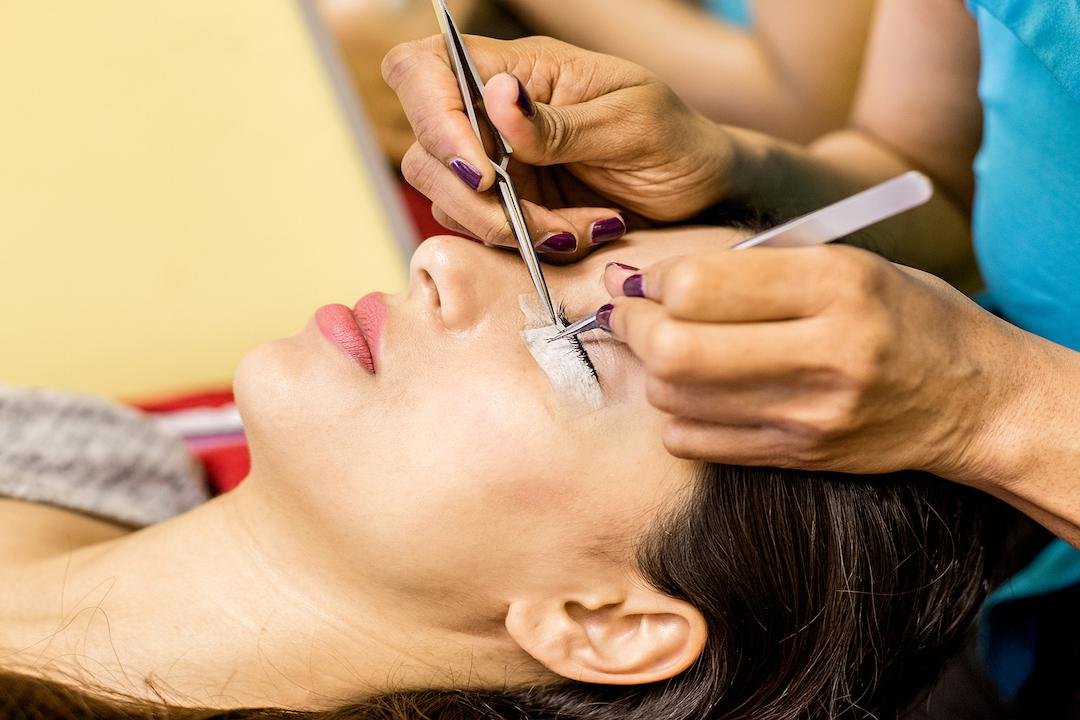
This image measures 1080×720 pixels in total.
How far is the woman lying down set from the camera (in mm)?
792

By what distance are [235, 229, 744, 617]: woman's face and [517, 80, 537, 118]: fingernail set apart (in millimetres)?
150

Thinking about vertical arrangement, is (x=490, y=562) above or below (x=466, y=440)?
below

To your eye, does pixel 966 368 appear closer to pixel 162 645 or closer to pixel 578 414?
pixel 578 414

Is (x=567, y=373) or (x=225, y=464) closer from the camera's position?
(x=567, y=373)

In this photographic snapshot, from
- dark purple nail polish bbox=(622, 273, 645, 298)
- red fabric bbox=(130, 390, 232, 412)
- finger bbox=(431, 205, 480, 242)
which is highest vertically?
finger bbox=(431, 205, 480, 242)

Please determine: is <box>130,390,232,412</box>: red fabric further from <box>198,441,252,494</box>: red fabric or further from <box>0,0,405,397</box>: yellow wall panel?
<box>0,0,405,397</box>: yellow wall panel

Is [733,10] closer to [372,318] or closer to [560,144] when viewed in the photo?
[560,144]

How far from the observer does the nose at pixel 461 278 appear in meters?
0.80

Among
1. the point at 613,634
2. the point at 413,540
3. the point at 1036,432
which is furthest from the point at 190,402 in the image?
the point at 1036,432

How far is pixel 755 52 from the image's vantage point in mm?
1291

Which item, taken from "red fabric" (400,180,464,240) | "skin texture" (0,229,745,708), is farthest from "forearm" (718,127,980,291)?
"red fabric" (400,180,464,240)

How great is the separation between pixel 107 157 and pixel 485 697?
47.7 inches

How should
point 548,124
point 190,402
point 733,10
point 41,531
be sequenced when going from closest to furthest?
point 548,124
point 41,531
point 733,10
point 190,402

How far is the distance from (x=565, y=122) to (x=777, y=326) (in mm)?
319
